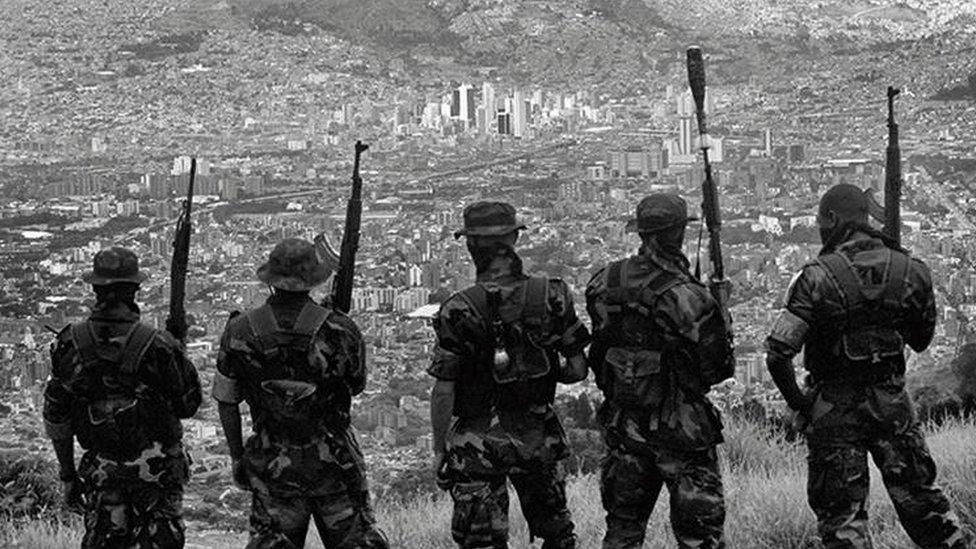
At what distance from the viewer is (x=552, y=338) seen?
4582mm

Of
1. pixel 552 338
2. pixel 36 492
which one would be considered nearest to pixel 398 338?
pixel 36 492

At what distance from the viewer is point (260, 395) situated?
4.55 metres

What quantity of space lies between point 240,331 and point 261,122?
27.7 metres

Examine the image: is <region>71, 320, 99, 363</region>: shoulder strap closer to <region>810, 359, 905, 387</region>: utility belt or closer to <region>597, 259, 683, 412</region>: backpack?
<region>597, 259, 683, 412</region>: backpack

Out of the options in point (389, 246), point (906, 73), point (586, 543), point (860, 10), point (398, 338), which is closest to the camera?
point (586, 543)

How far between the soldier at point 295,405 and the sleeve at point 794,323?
1375 millimetres

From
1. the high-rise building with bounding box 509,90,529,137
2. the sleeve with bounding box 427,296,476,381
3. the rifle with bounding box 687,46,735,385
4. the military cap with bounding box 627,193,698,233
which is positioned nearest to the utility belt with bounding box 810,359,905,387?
the rifle with bounding box 687,46,735,385

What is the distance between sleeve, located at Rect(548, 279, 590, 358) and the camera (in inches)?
180

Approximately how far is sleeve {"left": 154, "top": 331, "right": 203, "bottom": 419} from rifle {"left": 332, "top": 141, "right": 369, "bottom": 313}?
0.56 metres

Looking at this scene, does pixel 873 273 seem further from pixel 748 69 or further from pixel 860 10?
pixel 860 10

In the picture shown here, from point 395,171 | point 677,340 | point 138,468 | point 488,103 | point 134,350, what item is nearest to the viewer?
point 677,340

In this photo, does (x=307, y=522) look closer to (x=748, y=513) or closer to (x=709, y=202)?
(x=709, y=202)

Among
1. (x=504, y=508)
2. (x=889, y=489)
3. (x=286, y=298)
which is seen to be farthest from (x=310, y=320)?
(x=889, y=489)

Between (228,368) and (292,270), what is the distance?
1.29 ft
